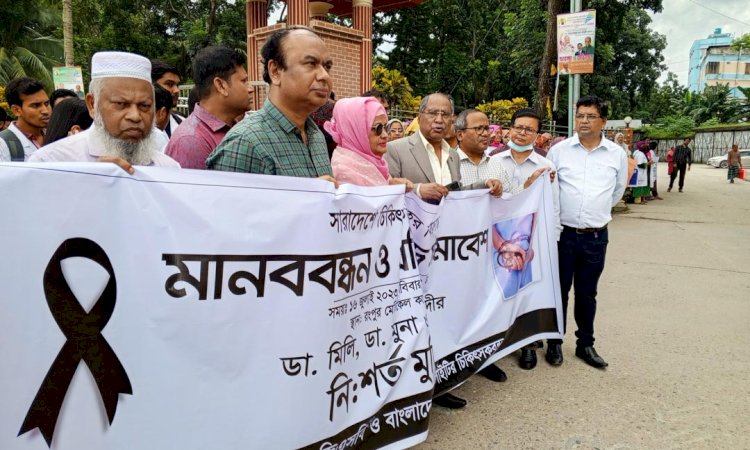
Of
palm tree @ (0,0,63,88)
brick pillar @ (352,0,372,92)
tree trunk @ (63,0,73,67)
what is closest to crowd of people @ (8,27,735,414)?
brick pillar @ (352,0,372,92)

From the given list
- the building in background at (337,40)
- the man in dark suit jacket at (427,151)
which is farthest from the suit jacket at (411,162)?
the building in background at (337,40)

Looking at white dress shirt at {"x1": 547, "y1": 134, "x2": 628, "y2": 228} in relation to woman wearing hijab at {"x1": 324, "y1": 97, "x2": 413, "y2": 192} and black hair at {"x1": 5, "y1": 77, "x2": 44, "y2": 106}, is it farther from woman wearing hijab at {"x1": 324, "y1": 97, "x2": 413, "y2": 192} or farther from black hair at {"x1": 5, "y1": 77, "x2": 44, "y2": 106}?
black hair at {"x1": 5, "y1": 77, "x2": 44, "y2": 106}

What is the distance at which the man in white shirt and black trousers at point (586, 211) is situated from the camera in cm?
393

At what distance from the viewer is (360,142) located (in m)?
2.84

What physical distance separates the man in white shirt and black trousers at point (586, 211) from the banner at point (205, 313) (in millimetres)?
1816

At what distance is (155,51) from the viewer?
21.9 meters

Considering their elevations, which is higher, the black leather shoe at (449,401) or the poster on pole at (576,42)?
the poster on pole at (576,42)

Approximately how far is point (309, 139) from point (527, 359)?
2435 mm

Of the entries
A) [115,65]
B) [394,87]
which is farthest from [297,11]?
[115,65]

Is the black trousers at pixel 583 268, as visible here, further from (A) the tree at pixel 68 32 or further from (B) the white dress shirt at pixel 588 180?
(A) the tree at pixel 68 32

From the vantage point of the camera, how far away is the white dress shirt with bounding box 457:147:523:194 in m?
3.94

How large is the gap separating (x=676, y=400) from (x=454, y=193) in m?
1.95

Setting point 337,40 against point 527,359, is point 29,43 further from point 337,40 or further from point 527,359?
point 527,359

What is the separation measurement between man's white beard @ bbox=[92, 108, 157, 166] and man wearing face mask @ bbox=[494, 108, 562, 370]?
274 centimetres
